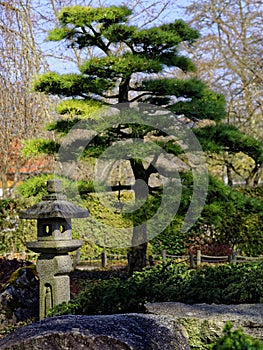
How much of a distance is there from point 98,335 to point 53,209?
294cm

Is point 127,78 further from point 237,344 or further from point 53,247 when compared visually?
point 237,344

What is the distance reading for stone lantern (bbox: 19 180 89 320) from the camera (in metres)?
5.42

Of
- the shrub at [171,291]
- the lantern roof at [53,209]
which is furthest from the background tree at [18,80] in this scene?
the shrub at [171,291]

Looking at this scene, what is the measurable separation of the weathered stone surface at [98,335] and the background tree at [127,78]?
13.2ft

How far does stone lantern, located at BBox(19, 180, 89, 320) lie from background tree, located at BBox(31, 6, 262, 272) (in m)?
1.61

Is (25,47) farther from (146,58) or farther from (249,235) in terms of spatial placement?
(249,235)

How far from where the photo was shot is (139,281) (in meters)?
4.79

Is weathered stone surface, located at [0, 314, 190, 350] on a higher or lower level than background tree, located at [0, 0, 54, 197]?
lower

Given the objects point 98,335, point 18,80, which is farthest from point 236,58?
point 98,335

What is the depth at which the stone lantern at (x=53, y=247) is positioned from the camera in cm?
542

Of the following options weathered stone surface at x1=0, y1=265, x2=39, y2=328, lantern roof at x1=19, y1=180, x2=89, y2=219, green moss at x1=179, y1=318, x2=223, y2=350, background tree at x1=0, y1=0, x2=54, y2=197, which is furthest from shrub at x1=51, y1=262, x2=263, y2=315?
background tree at x1=0, y1=0, x2=54, y2=197

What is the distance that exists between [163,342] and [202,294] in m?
1.76

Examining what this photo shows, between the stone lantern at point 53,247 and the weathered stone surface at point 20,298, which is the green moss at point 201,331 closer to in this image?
the stone lantern at point 53,247

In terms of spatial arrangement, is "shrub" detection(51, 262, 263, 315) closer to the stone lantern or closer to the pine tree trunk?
the stone lantern
